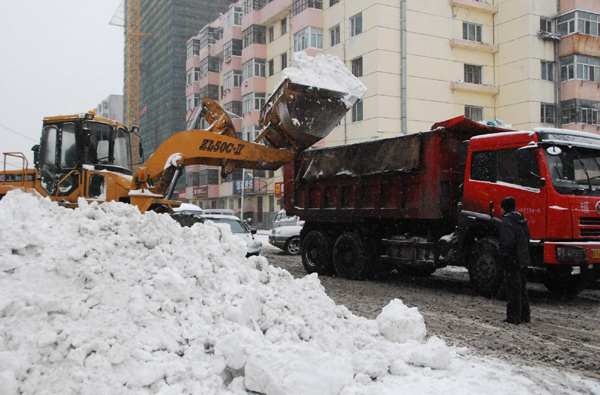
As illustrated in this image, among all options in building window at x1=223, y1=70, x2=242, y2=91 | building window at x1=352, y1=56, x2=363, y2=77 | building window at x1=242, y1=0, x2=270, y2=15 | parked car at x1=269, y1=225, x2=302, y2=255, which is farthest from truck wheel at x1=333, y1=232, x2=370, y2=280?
building window at x1=223, y1=70, x2=242, y2=91

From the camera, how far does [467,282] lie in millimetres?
11133

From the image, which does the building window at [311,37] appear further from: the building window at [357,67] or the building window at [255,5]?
the building window at [255,5]

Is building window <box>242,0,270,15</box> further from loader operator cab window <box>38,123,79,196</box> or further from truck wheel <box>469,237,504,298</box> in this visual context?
truck wheel <box>469,237,504,298</box>

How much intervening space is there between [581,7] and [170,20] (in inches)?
2387

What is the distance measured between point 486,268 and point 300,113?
4145mm

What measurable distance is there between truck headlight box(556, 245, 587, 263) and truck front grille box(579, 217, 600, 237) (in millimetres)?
322

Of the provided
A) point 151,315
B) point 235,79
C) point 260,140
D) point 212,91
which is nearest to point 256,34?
point 235,79

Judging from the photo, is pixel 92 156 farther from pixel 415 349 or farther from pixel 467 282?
pixel 467 282

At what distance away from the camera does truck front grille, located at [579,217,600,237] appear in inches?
311

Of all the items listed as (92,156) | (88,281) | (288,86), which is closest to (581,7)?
(288,86)

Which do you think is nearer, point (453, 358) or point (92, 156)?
point (453, 358)

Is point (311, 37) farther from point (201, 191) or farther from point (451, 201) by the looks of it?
point (451, 201)

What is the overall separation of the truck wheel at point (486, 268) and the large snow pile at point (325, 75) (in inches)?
132

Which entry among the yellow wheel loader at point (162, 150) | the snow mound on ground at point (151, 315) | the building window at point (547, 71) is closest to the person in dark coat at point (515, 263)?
the snow mound on ground at point (151, 315)
